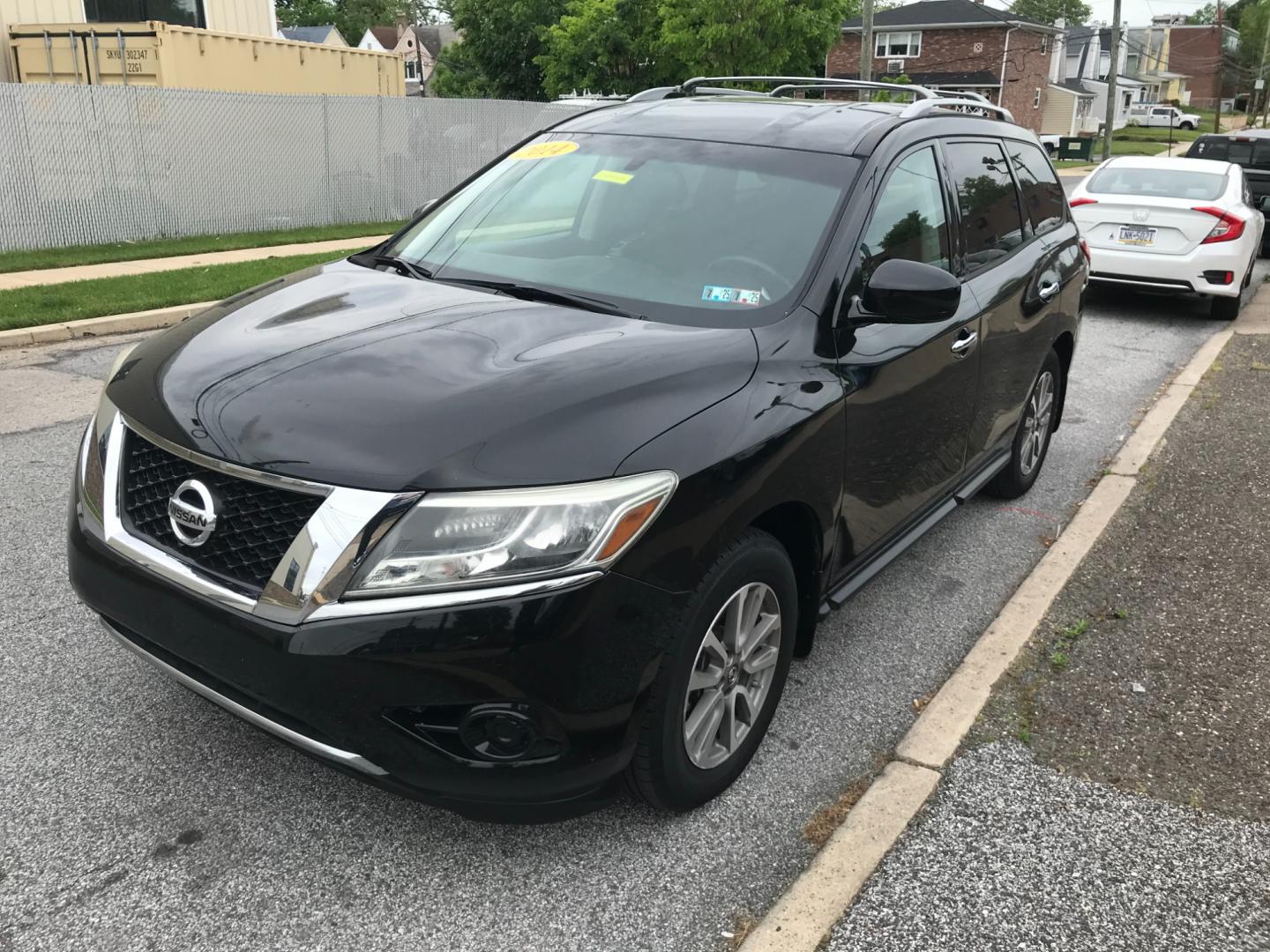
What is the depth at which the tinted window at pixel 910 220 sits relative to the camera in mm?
3559

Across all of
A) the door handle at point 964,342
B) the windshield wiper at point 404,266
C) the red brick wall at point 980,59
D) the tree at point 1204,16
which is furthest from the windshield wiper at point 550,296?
→ the tree at point 1204,16

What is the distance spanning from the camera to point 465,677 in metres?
2.34

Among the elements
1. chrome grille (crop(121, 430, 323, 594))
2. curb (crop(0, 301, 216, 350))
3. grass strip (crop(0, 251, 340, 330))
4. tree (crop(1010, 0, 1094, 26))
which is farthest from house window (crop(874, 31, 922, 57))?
tree (crop(1010, 0, 1094, 26))

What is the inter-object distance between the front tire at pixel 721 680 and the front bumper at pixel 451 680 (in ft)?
0.27

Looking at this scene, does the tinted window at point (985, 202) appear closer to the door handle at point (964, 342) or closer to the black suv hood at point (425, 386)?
the door handle at point (964, 342)

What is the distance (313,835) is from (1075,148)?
185 feet

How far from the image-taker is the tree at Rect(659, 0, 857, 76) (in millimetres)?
32219

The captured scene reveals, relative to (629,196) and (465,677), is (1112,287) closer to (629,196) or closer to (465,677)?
(629,196)

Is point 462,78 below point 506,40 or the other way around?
below

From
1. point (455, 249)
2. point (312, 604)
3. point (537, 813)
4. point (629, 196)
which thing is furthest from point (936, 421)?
point (312, 604)

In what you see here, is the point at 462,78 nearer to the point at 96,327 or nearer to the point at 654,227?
the point at 96,327

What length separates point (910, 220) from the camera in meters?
3.84

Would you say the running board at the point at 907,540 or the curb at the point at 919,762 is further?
the running board at the point at 907,540

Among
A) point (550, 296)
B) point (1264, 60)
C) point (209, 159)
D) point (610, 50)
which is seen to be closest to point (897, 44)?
point (610, 50)
